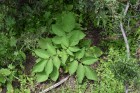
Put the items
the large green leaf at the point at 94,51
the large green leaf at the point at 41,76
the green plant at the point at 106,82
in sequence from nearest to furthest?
1. the green plant at the point at 106,82
2. the large green leaf at the point at 41,76
3. the large green leaf at the point at 94,51

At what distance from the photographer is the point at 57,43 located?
3773mm

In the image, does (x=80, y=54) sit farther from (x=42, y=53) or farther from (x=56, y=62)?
(x=42, y=53)

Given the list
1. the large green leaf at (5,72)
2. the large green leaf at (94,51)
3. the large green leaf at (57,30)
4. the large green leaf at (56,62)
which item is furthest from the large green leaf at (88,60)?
the large green leaf at (5,72)

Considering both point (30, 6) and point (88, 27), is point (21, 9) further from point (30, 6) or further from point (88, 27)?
point (88, 27)

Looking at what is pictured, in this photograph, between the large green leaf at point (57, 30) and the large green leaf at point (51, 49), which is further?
the large green leaf at point (57, 30)

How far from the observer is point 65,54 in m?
3.68

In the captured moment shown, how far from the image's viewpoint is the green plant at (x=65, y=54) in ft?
12.1

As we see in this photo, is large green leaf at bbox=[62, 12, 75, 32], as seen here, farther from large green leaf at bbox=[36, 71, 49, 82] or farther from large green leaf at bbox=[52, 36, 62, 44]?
large green leaf at bbox=[36, 71, 49, 82]

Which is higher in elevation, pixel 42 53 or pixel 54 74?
pixel 42 53

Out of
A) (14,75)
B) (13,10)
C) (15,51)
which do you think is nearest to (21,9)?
(13,10)

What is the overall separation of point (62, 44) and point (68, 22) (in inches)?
11.9

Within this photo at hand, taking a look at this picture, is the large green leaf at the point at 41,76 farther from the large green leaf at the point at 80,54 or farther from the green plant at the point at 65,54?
the large green leaf at the point at 80,54

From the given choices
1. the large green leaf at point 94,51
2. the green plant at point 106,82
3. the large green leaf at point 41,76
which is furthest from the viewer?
the large green leaf at point 94,51

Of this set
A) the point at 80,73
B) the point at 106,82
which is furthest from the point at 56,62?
the point at 106,82
